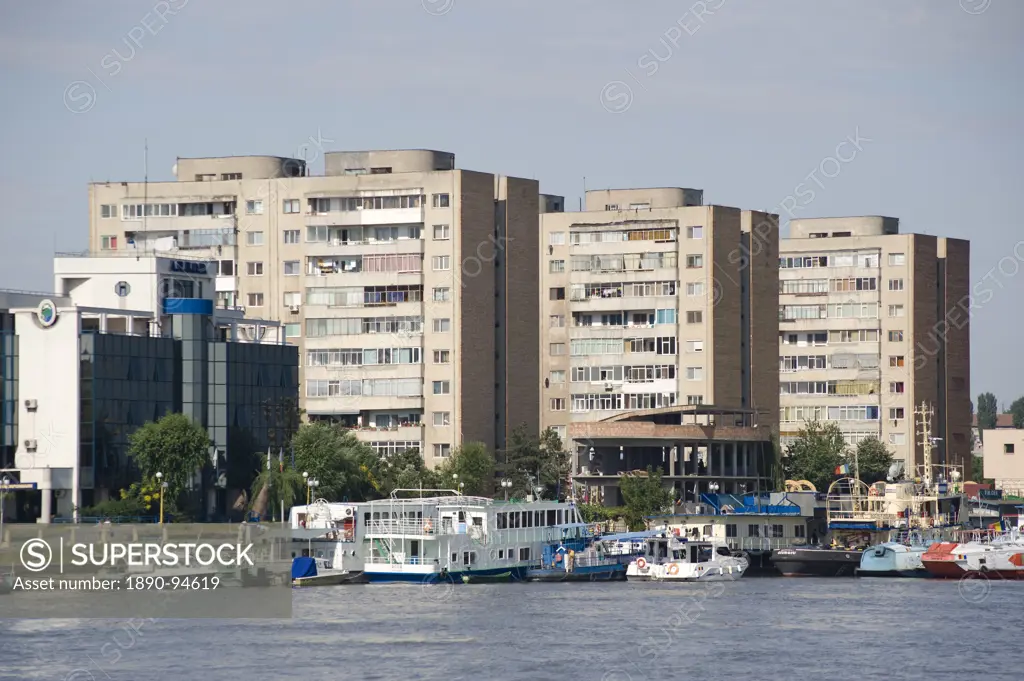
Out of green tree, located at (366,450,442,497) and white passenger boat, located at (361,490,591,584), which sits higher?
green tree, located at (366,450,442,497)

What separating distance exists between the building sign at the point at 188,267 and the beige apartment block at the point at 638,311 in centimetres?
4597

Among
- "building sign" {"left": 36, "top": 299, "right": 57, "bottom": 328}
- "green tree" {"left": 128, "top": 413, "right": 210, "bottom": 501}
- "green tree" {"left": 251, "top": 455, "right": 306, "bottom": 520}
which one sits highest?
"building sign" {"left": 36, "top": 299, "right": 57, "bottom": 328}

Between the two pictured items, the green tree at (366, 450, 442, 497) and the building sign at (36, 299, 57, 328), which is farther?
the green tree at (366, 450, 442, 497)

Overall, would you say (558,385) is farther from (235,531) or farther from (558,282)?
(235,531)

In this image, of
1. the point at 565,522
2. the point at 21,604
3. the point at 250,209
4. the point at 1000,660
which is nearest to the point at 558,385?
the point at 250,209

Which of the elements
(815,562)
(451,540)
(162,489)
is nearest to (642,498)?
(815,562)

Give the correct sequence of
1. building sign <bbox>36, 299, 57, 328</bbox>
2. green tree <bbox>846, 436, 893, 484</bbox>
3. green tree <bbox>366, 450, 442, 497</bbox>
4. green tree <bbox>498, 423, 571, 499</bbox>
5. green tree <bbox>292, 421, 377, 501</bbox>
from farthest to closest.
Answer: green tree <bbox>846, 436, 893, 484</bbox>
green tree <bbox>498, 423, 571, 499</bbox>
green tree <bbox>366, 450, 442, 497</bbox>
green tree <bbox>292, 421, 377, 501</bbox>
building sign <bbox>36, 299, 57, 328</bbox>

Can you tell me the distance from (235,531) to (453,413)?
4384cm

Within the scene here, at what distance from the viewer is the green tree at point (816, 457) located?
176 m

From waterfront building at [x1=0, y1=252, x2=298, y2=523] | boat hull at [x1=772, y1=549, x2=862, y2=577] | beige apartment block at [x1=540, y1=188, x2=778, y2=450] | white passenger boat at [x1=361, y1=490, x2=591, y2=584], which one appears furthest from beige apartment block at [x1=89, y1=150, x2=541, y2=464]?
boat hull at [x1=772, y1=549, x2=862, y2=577]

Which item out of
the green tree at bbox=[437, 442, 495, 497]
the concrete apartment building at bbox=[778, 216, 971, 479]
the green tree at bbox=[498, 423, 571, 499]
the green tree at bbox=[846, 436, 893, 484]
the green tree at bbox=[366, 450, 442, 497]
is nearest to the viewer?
the green tree at bbox=[366, 450, 442, 497]

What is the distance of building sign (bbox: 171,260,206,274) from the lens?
138 metres

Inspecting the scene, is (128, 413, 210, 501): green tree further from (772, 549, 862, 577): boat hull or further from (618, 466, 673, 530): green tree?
(618, 466, 673, 530): green tree

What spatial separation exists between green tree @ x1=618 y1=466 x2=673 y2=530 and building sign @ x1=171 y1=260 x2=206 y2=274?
122 feet
